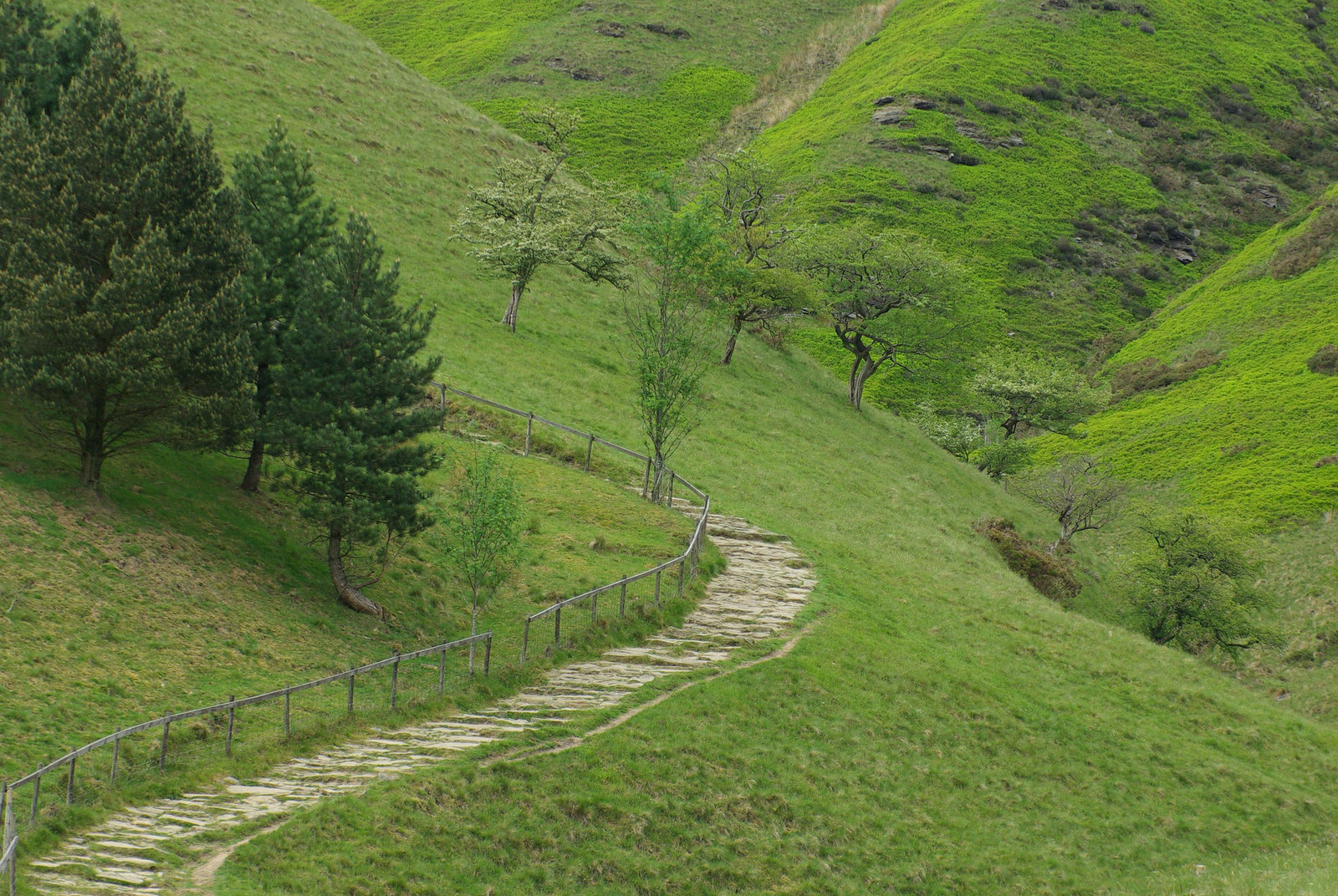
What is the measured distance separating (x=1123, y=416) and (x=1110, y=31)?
9666cm

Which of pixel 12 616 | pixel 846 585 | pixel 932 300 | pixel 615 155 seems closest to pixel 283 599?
pixel 12 616

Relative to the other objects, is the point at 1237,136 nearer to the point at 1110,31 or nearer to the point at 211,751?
the point at 1110,31

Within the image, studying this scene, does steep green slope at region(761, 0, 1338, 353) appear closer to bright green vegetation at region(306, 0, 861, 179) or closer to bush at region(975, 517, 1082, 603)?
bright green vegetation at region(306, 0, 861, 179)

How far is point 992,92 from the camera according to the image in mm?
133625

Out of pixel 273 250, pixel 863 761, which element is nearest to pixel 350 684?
pixel 863 761

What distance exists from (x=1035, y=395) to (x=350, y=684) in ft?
211

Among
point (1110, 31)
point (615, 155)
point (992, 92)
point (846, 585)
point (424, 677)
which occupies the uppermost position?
point (1110, 31)

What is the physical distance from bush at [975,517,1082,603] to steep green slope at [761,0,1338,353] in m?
54.6

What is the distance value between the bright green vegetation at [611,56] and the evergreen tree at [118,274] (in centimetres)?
9531

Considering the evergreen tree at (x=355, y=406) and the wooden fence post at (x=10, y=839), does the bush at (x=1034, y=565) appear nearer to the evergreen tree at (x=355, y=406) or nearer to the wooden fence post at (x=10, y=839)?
the evergreen tree at (x=355, y=406)

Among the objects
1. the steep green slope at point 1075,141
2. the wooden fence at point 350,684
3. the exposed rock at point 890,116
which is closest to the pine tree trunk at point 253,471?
the wooden fence at point 350,684

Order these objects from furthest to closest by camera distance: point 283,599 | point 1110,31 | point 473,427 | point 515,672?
1. point 1110,31
2. point 473,427
3. point 283,599
4. point 515,672

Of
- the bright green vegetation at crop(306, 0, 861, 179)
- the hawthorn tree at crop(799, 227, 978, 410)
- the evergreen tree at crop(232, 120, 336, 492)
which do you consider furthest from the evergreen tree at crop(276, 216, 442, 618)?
the bright green vegetation at crop(306, 0, 861, 179)

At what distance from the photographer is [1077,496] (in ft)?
196
